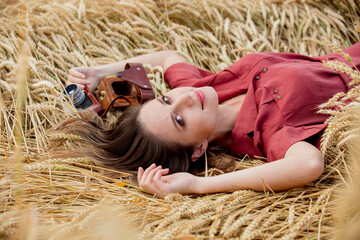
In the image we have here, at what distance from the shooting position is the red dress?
81.7 inches

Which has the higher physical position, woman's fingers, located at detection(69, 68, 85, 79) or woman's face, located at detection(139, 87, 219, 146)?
woman's fingers, located at detection(69, 68, 85, 79)

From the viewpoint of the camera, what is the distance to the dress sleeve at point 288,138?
6.47 feet

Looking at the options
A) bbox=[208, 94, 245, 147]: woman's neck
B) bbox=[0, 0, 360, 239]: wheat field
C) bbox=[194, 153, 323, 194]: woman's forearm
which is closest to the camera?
bbox=[0, 0, 360, 239]: wheat field

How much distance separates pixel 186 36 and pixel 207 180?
6.23 ft

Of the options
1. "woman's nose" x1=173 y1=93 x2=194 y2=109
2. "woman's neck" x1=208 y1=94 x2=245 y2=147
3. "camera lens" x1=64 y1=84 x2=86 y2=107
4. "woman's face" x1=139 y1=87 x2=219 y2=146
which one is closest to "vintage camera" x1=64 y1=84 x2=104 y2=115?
"camera lens" x1=64 y1=84 x2=86 y2=107

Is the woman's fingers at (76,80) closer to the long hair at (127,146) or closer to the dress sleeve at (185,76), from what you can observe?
the long hair at (127,146)

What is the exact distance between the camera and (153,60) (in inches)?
122

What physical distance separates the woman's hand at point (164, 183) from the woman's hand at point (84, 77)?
116 cm

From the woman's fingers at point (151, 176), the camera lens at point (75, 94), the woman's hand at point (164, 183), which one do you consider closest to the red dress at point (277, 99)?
the woman's hand at point (164, 183)

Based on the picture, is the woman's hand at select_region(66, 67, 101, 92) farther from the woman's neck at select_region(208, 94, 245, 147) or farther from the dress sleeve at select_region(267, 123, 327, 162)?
the dress sleeve at select_region(267, 123, 327, 162)

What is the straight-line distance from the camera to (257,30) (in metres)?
3.62

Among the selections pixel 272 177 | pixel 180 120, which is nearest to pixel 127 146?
pixel 180 120

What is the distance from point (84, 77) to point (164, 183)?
131 centimetres

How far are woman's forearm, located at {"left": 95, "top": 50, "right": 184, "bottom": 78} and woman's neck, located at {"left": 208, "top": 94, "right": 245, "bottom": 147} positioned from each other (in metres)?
0.78
